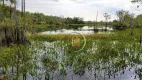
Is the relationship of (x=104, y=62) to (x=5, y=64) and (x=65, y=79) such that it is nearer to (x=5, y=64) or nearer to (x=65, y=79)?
(x=65, y=79)

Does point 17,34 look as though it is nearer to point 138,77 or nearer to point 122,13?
point 138,77

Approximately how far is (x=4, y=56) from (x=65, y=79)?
5706 millimetres

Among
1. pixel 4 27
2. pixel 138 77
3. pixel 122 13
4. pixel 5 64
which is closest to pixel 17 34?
pixel 4 27

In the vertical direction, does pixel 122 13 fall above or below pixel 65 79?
above

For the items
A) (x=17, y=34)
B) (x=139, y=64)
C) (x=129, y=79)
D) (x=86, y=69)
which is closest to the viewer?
(x=129, y=79)

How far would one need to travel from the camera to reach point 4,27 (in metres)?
30.2

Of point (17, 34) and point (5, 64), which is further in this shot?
point (17, 34)

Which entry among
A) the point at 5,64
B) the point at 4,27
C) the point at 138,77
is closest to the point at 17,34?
the point at 4,27

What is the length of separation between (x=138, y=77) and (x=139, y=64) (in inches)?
144

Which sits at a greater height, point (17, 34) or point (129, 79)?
point (17, 34)

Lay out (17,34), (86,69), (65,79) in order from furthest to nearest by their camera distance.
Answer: (17,34)
(86,69)
(65,79)

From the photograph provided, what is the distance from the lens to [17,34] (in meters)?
30.1

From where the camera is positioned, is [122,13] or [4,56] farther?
[122,13]

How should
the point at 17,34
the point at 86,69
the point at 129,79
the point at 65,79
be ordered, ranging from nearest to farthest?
the point at 65,79, the point at 129,79, the point at 86,69, the point at 17,34
